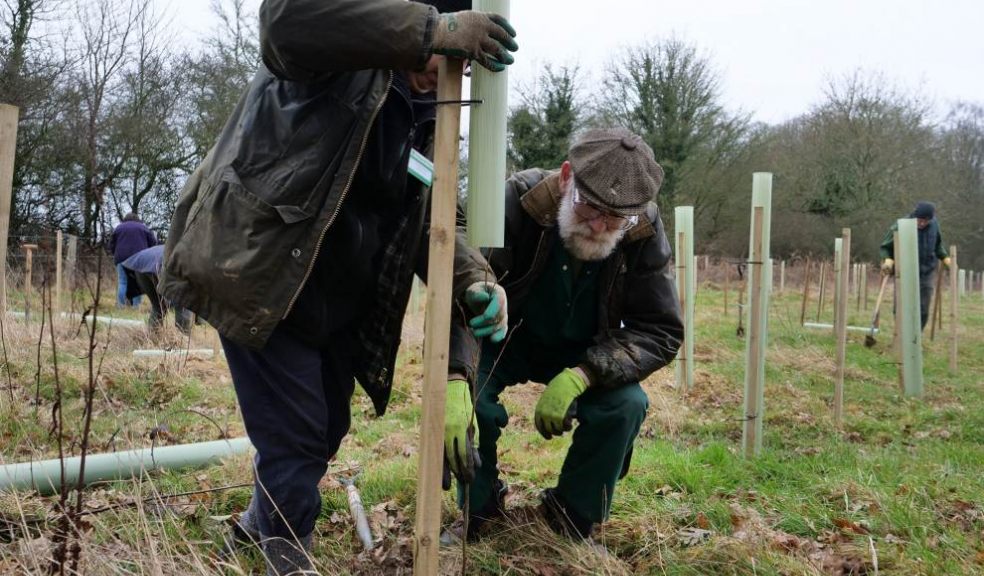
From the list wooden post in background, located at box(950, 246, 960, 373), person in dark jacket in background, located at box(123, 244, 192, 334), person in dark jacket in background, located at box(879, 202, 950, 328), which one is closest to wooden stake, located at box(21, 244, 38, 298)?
person in dark jacket in background, located at box(123, 244, 192, 334)

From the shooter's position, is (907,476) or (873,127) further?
(873,127)

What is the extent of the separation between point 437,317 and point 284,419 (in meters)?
0.72

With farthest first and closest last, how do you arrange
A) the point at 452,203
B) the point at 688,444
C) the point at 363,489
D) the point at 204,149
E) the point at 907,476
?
the point at 204,149 < the point at 688,444 < the point at 907,476 < the point at 363,489 < the point at 452,203

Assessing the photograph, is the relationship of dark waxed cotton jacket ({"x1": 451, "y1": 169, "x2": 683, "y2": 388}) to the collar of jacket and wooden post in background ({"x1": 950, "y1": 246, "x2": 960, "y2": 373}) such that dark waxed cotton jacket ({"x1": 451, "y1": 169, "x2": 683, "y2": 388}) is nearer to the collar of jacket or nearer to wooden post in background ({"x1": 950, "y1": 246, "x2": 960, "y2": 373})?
the collar of jacket

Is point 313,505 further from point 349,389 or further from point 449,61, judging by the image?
point 449,61

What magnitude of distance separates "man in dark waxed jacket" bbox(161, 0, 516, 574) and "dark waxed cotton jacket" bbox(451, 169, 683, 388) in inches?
24.7

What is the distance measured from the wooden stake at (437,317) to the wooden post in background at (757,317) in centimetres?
303

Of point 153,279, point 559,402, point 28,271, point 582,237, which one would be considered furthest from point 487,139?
point 28,271

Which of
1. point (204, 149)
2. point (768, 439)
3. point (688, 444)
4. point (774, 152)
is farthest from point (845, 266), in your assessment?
point (774, 152)

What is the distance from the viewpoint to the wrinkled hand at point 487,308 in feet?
6.94

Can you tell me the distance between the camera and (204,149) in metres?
17.2

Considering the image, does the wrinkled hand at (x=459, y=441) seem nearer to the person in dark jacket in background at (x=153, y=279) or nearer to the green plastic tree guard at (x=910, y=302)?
the green plastic tree guard at (x=910, y=302)

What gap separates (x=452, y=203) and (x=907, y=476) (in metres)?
3.31

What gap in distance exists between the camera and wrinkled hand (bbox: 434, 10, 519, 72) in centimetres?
162
